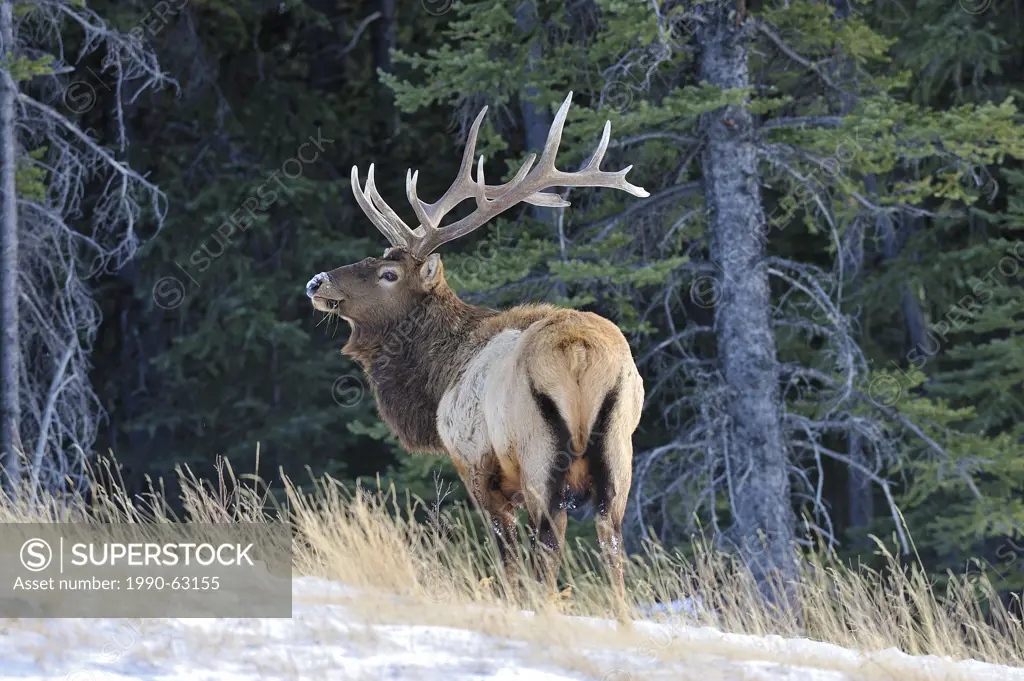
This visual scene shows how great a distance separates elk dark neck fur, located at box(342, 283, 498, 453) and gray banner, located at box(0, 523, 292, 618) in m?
1.11

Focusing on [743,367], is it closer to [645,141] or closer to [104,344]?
[645,141]

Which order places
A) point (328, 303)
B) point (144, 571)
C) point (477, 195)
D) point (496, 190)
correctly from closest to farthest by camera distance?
1. point (144, 571)
2. point (328, 303)
3. point (477, 195)
4. point (496, 190)

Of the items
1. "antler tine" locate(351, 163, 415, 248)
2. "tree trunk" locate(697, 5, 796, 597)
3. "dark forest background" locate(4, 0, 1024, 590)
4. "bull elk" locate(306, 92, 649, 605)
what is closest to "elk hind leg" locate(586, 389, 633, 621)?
"bull elk" locate(306, 92, 649, 605)

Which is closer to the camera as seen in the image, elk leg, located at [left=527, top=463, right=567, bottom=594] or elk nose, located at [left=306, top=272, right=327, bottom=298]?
elk leg, located at [left=527, top=463, right=567, bottom=594]

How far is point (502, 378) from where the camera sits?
6.65m

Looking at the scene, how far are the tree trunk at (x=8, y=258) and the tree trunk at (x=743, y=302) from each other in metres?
6.46

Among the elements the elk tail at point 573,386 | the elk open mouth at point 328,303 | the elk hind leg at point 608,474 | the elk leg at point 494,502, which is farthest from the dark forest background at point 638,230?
the elk open mouth at point 328,303

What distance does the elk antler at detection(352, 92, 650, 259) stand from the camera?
8188mm

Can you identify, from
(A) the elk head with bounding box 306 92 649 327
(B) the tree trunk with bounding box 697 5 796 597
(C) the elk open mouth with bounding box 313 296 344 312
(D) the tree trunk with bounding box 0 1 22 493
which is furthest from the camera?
(D) the tree trunk with bounding box 0 1 22 493

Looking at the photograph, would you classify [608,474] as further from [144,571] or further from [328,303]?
[328,303]

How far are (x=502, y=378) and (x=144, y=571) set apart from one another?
203 cm

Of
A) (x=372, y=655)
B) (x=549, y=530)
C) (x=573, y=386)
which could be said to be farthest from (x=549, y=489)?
(x=372, y=655)

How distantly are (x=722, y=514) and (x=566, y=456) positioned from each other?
1107 centimetres

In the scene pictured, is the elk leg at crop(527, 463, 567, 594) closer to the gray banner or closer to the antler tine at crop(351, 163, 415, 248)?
the gray banner
